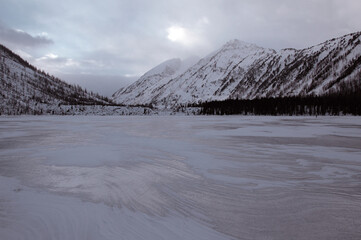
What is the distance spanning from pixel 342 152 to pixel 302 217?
28.6 feet

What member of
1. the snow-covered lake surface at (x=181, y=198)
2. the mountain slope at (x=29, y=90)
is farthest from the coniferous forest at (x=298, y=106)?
the snow-covered lake surface at (x=181, y=198)

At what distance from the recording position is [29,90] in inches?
5285

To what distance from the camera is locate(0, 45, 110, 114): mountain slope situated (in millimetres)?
110000

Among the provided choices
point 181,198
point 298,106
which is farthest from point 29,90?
point 181,198

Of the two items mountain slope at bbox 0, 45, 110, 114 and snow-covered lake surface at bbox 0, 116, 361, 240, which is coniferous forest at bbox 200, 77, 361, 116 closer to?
mountain slope at bbox 0, 45, 110, 114

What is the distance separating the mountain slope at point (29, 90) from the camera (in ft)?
361

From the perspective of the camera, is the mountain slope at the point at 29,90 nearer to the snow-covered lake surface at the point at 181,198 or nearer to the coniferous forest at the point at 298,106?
the coniferous forest at the point at 298,106

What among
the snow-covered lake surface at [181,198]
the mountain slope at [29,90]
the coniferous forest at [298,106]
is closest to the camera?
the snow-covered lake surface at [181,198]

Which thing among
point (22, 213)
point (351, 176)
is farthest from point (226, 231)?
point (351, 176)

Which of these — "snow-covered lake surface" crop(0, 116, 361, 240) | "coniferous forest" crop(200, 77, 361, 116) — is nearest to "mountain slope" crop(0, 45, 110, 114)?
"coniferous forest" crop(200, 77, 361, 116)

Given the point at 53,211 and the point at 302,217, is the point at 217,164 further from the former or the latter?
the point at 53,211

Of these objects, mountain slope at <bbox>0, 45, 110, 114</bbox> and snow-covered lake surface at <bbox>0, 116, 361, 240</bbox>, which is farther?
mountain slope at <bbox>0, 45, 110, 114</bbox>

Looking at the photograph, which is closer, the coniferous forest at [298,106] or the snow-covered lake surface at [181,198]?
the snow-covered lake surface at [181,198]

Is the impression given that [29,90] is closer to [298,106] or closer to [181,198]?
[298,106]
